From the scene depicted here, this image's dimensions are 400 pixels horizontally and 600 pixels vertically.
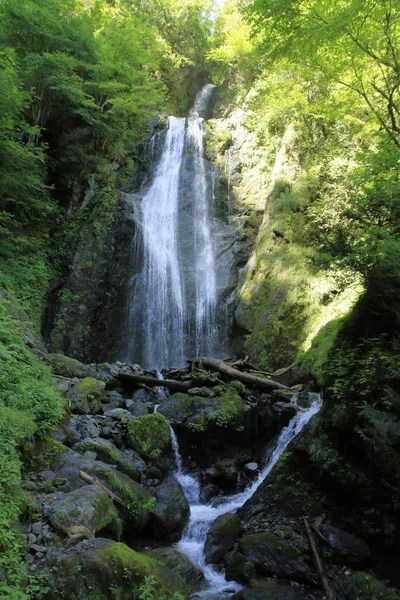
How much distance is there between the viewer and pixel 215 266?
55.4ft

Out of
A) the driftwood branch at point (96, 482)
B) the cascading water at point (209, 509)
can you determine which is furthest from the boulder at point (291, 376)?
the driftwood branch at point (96, 482)

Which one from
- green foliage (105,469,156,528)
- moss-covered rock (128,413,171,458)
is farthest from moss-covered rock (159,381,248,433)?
green foliage (105,469,156,528)

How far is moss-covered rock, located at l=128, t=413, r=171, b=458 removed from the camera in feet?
23.2

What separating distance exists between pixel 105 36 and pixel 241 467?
17124mm

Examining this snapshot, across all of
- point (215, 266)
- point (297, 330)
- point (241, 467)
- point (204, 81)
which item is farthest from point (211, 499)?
point (204, 81)

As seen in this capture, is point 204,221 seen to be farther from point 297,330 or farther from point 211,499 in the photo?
point 211,499

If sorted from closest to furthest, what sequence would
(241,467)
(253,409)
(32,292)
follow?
1. (241,467)
2. (253,409)
3. (32,292)

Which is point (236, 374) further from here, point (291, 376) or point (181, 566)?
point (181, 566)

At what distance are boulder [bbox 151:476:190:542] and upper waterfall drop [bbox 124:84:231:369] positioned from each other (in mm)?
7904

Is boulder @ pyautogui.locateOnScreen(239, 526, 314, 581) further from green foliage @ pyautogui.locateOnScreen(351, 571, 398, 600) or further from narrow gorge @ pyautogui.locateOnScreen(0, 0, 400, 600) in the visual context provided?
green foliage @ pyautogui.locateOnScreen(351, 571, 398, 600)

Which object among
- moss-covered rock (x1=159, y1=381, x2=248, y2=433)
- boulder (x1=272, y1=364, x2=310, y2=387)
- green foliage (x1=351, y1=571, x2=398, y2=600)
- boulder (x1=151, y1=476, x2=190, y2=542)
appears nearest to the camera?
green foliage (x1=351, y1=571, x2=398, y2=600)

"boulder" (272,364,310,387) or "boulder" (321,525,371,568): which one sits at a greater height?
"boulder" (272,364,310,387)

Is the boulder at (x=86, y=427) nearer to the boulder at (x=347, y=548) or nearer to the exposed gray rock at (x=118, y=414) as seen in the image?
the exposed gray rock at (x=118, y=414)

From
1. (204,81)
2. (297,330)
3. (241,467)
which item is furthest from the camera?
(204,81)
